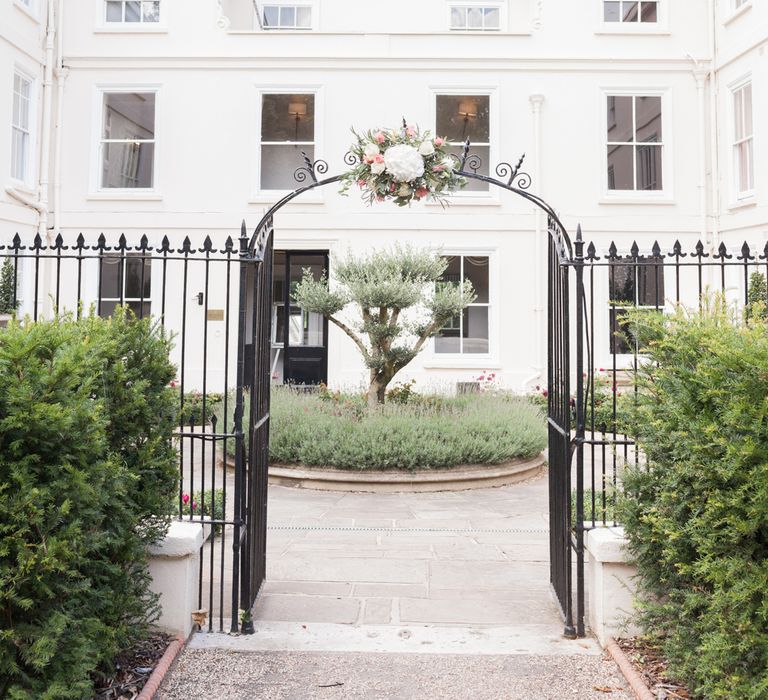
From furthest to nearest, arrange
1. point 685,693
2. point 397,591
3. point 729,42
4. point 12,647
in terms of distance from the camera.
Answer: point 729,42 → point 397,591 → point 685,693 → point 12,647

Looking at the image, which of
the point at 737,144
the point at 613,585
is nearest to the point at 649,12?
the point at 737,144

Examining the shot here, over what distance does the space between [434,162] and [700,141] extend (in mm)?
11332

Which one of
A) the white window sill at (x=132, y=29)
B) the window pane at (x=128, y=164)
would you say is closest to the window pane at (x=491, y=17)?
the white window sill at (x=132, y=29)

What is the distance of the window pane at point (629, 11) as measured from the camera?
14.0 m

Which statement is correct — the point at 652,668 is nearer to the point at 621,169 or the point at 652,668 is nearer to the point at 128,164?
the point at 621,169

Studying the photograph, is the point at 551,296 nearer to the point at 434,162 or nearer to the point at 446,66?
the point at 434,162

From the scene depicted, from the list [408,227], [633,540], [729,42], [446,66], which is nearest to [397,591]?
[633,540]

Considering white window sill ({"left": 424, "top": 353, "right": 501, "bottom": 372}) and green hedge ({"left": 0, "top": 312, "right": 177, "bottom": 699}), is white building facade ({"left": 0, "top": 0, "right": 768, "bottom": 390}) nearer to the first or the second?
white window sill ({"left": 424, "top": 353, "right": 501, "bottom": 372})

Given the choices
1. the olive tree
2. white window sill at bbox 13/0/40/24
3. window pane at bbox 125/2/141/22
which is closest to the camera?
the olive tree

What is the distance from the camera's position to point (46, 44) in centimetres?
1333

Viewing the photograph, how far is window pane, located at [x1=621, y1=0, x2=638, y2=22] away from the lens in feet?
46.1

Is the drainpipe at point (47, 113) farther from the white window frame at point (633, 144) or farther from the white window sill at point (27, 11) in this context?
the white window frame at point (633, 144)

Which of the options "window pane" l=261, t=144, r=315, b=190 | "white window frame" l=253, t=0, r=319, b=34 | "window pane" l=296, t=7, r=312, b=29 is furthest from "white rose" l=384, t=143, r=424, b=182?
"window pane" l=296, t=7, r=312, b=29

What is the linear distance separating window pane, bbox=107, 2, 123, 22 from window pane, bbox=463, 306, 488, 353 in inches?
369
